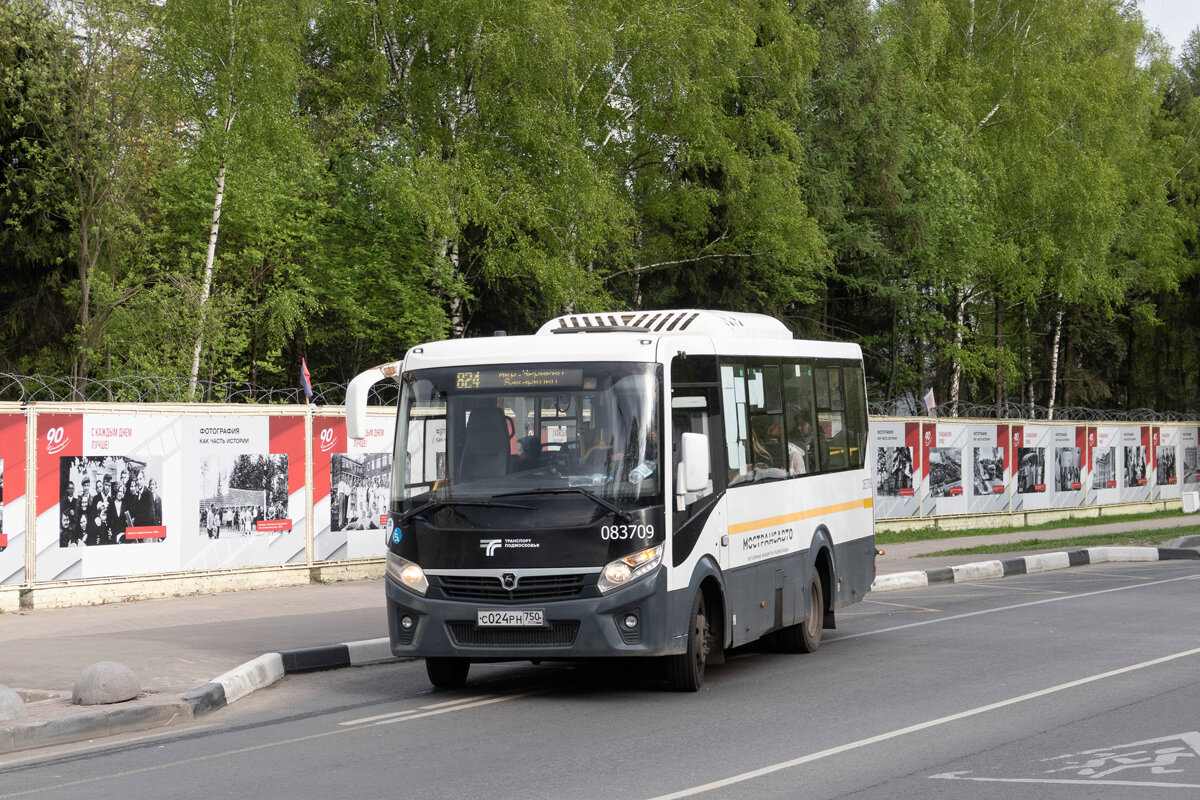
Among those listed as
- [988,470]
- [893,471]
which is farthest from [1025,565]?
[988,470]

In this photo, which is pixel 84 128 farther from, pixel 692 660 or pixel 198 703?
pixel 692 660

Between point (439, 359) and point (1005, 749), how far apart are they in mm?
5328

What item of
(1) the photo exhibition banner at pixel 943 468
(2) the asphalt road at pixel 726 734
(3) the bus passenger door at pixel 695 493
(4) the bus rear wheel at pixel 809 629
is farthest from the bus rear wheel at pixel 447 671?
(1) the photo exhibition banner at pixel 943 468

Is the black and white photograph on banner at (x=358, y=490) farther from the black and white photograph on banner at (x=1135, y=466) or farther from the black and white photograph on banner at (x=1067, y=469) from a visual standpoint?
the black and white photograph on banner at (x=1135, y=466)

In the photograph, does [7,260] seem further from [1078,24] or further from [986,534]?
[1078,24]

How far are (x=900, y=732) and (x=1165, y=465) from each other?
1531 inches

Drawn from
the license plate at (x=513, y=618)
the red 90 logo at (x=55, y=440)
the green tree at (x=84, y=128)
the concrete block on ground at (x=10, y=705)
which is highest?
the green tree at (x=84, y=128)

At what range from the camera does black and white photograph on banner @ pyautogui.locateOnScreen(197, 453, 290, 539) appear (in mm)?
18062

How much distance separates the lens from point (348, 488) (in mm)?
19969

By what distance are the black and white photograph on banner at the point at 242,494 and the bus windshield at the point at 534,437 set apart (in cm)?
736

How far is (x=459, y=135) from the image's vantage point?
1412 inches

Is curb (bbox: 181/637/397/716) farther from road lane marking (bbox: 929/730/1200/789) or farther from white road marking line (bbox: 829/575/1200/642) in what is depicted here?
road lane marking (bbox: 929/730/1200/789)

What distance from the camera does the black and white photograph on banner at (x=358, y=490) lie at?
19781 mm

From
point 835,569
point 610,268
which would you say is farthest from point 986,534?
point 835,569
